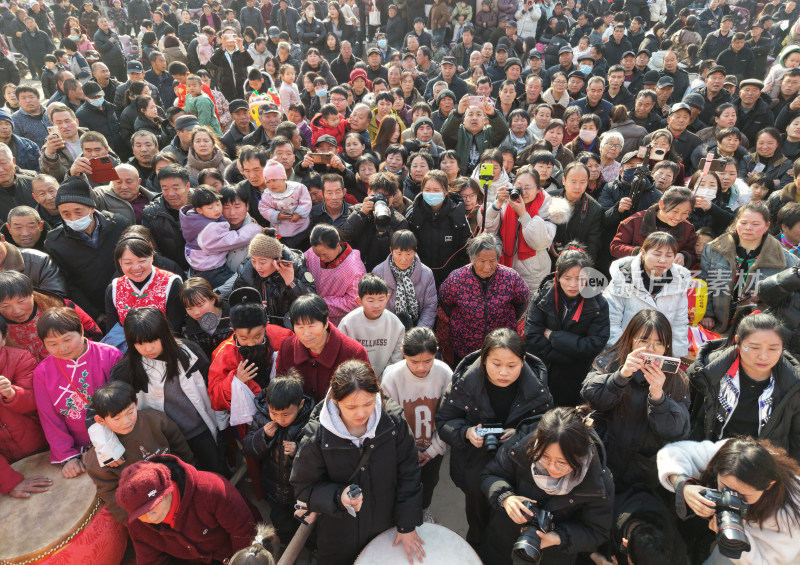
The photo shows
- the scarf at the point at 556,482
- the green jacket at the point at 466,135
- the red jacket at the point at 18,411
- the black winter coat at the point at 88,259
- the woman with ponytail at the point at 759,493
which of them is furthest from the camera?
the green jacket at the point at 466,135

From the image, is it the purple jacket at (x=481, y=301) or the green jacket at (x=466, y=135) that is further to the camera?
the green jacket at (x=466, y=135)

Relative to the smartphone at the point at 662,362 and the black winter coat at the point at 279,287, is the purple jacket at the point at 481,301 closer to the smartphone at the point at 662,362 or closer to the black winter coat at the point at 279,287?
the black winter coat at the point at 279,287

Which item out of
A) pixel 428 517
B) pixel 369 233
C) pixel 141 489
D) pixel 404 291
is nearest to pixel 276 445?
pixel 141 489

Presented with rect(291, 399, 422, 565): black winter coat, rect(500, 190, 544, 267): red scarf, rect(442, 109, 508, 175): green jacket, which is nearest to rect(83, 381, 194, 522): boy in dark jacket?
rect(291, 399, 422, 565): black winter coat

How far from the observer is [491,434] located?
2.40m

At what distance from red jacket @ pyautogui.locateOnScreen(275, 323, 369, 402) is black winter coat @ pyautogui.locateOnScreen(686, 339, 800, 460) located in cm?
203

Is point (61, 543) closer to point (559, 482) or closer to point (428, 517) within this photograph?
point (428, 517)

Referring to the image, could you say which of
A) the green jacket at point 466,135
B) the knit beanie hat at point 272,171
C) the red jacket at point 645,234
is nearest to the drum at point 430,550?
the red jacket at point 645,234

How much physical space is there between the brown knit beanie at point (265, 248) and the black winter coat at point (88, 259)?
133 cm

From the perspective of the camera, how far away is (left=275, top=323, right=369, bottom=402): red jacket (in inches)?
109

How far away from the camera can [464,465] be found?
2.59 metres

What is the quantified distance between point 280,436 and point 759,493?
2.27 metres

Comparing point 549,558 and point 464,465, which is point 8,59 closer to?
point 464,465

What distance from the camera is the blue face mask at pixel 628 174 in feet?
14.8
